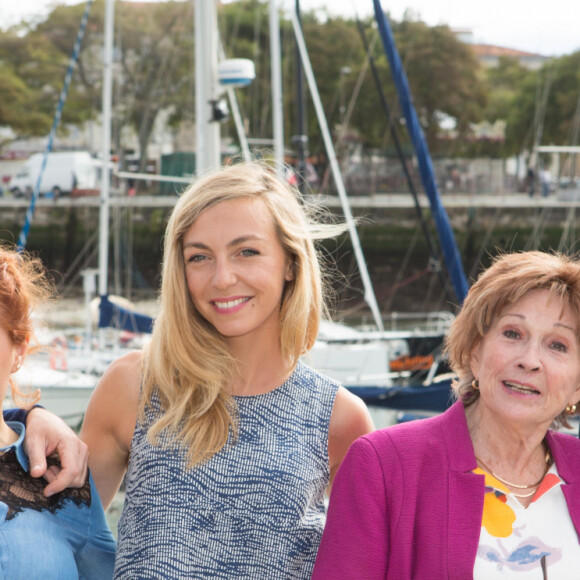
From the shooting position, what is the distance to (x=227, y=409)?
2.46m

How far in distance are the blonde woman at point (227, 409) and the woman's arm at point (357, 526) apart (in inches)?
10.2

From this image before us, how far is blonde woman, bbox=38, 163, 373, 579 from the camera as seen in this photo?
231 cm

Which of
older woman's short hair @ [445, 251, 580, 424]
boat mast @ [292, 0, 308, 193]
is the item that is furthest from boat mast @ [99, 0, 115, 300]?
older woman's short hair @ [445, 251, 580, 424]

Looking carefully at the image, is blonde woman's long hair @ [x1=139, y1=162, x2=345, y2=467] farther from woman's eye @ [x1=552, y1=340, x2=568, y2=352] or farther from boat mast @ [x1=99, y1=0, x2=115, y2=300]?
boat mast @ [x1=99, y1=0, x2=115, y2=300]

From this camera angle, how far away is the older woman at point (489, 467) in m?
2.07

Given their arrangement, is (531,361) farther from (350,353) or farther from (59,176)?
(59,176)

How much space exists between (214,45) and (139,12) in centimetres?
2926

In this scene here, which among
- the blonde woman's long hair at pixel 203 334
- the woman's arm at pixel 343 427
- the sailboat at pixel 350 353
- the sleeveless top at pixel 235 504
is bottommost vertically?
the sailboat at pixel 350 353

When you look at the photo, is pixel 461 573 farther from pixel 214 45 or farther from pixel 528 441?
pixel 214 45

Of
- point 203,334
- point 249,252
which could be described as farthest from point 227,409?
→ point 249,252

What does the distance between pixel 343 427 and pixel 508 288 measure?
2.15ft

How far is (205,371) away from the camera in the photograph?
2461 mm

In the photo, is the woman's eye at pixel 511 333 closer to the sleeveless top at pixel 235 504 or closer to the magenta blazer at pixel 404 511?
the magenta blazer at pixel 404 511

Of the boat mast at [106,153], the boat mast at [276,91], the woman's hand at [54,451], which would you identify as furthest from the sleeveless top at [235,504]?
the boat mast at [106,153]
